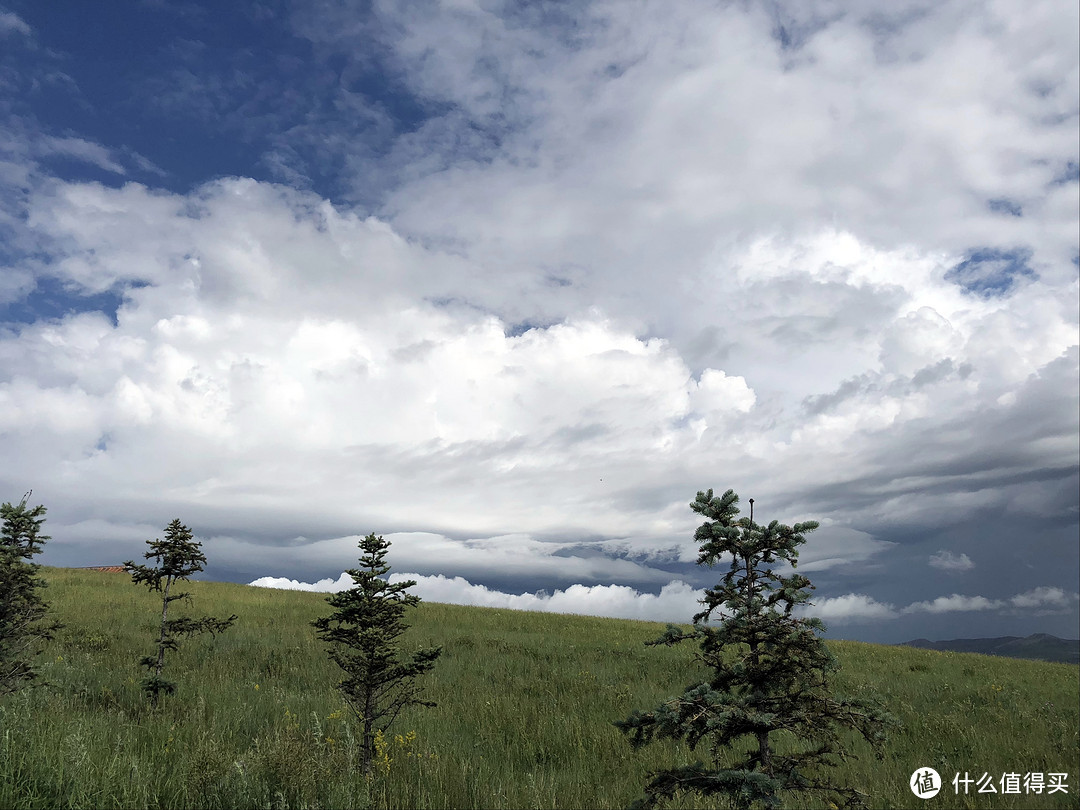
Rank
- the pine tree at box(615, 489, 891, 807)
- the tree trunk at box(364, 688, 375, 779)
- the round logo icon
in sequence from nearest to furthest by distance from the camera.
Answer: the pine tree at box(615, 489, 891, 807) < the tree trunk at box(364, 688, 375, 779) < the round logo icon

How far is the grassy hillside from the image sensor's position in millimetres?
4805

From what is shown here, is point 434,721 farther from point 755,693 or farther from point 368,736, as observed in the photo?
point 755,693

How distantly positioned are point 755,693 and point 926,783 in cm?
560

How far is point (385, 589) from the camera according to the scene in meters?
7.01

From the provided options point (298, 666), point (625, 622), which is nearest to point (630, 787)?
point (298, 666)

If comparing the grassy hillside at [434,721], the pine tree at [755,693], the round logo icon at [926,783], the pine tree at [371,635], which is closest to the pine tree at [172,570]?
the grassy hillside at [434,721]

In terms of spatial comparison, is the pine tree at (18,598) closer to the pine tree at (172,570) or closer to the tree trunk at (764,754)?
the pine tree at (172,570)

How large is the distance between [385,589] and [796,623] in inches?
172

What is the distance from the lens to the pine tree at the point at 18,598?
27.5 ft

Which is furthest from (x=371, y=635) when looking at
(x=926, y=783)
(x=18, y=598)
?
(x=926, y=783)

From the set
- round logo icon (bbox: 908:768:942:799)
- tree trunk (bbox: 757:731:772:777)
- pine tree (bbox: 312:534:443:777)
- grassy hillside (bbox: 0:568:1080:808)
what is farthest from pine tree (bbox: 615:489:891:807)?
round logo icon (bbox: 908:768:942:799)

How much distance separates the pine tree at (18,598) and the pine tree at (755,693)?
8.58 metres

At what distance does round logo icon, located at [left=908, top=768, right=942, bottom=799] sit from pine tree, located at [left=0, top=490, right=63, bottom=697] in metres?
11.6

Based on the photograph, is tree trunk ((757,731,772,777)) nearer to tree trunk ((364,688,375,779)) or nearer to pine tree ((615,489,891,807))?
pine tree ((615,489,891,807))
